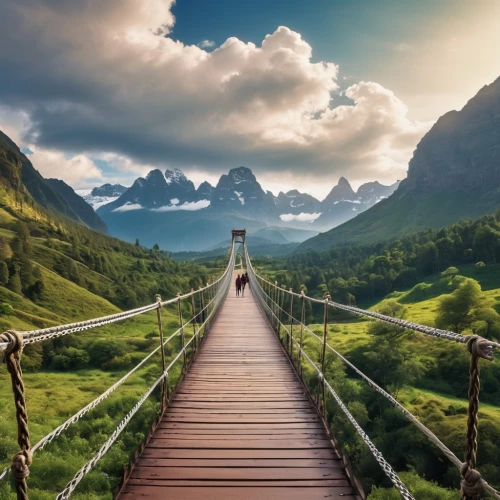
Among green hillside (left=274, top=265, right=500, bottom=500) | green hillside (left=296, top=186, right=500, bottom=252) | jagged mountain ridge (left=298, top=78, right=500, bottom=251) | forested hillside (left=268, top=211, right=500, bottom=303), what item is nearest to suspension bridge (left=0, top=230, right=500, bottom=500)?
green hillside (left=274, top=265, right=500, bottom=500)

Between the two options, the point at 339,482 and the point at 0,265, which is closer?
the point at 339,482

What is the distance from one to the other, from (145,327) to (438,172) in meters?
157

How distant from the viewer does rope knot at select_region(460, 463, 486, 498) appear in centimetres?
138

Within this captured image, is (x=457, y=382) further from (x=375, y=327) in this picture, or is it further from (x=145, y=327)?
(x=145, y=327)

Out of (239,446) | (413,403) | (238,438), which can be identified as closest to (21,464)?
(239,446)

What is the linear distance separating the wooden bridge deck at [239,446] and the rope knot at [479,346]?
1.73 m

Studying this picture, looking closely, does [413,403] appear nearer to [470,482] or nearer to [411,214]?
[470,482]

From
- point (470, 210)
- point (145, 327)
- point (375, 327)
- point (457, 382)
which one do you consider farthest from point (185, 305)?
point (470, 210)

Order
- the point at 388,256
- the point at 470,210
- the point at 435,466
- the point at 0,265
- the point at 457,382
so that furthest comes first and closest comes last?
1. the point at 470,210
2. the point at 388,256
3. the point at 0,265
4. the point at 457,382
5. the point at 435,466

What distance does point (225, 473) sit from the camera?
2.73 m

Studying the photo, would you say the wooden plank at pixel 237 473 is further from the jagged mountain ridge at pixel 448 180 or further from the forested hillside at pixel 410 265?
the jagged mountain ridge at pixel 448 180

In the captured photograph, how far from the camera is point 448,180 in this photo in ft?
529

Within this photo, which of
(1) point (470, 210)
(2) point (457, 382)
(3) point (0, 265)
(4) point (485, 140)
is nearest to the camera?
(2) point (457, 382)

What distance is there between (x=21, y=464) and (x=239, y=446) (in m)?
2.13
